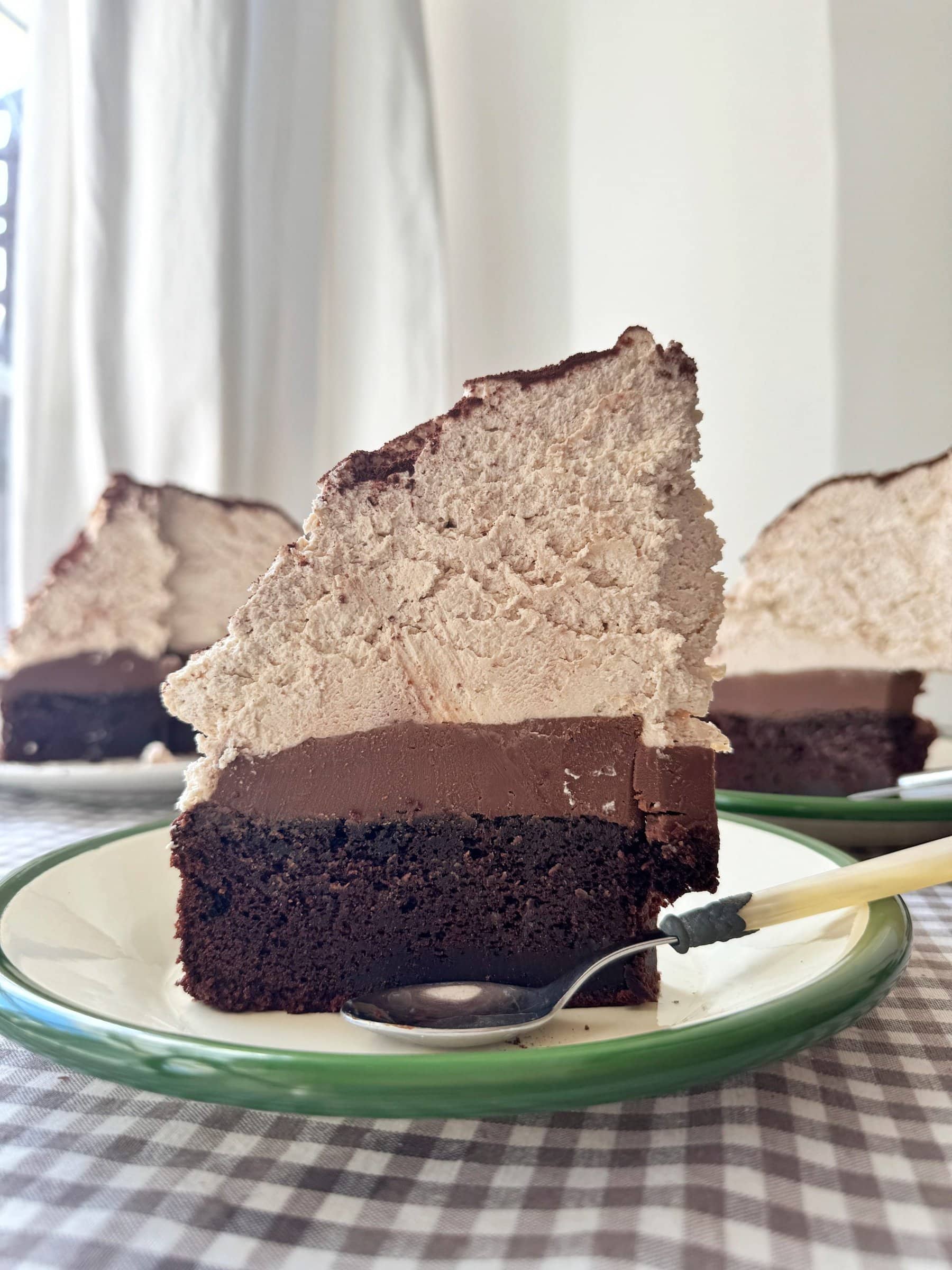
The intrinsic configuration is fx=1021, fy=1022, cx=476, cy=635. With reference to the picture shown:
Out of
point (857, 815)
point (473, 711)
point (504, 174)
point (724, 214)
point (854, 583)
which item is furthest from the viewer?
point (504, 174)

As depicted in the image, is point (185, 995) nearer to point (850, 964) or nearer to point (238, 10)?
point (850, 964)

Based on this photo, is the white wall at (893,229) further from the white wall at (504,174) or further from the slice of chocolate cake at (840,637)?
the slice of chocolate cake at (840,637)

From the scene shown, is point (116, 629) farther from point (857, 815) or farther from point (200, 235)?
point (857, 815)

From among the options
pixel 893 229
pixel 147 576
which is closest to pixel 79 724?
pixel 147 576

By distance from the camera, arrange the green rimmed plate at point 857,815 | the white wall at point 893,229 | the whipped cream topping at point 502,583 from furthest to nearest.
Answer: the white wall at point 893,229 → the green rimmed plate at point 857,815 → the whipped cream topping at point 502,583

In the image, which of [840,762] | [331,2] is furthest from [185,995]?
[331,2]

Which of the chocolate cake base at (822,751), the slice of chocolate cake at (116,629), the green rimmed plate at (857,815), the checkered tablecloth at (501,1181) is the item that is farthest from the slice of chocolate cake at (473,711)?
the slice of chocolate cake at (116,629)
